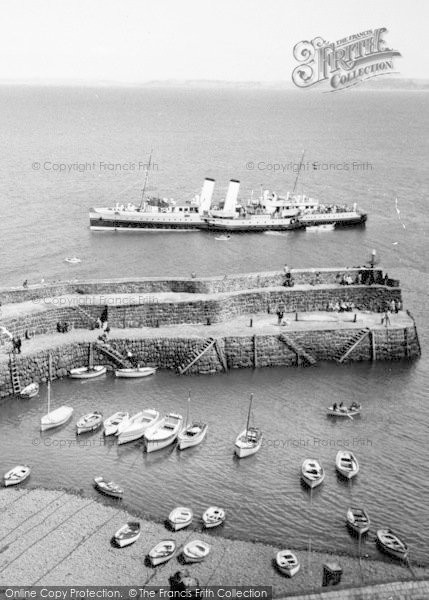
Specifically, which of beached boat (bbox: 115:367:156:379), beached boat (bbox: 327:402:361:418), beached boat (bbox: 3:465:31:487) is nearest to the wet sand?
beached boat (bbox: 3:465:31:487)

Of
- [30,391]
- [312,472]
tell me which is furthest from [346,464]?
[30,391]

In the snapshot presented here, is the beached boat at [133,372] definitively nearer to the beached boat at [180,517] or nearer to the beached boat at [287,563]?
the beached boat at [180,517]

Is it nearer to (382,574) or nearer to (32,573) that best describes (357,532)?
(382,574)

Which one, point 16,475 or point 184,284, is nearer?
point 16,475

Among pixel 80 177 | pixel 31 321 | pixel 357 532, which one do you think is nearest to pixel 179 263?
pixel 31 321

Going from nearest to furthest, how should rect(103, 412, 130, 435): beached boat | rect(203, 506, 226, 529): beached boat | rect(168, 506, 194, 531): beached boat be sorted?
rect(168, 506, 194, 531): beached boat
rect(203, 506, 226, 529): beached boat
rect(103, 412, 130, 435): beached boat

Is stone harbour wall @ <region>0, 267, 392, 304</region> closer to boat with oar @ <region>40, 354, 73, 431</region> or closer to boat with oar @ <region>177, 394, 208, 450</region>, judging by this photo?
boat with oar @ <region>40, 354, 73, 431</region>

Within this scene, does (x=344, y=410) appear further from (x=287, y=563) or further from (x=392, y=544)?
(x=287, y=563)
